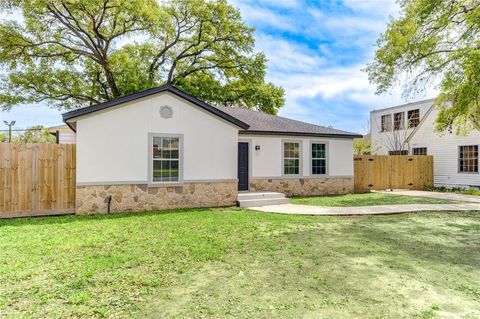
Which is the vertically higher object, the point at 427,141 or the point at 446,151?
the point at 427,141

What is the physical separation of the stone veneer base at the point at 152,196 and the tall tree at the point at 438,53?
28.4 feet

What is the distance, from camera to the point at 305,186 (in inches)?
548

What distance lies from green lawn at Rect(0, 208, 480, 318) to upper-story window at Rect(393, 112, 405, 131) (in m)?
16.6

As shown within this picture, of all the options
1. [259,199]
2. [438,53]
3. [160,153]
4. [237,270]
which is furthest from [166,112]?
[438,53]

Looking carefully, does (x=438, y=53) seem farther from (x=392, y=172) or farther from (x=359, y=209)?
(x=359, y=209)

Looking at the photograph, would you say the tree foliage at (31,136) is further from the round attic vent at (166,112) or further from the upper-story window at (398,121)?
the upper-story window at (398,121)

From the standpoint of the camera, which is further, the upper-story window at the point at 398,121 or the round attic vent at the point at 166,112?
the upper-story window at the point at 398,121

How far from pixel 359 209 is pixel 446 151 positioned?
11570mm

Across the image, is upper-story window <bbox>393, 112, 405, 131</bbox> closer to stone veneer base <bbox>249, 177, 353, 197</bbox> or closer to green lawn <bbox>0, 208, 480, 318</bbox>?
stone veneer base <bbox>249, 177, 353, 197</bbox>

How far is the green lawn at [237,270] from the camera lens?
3.35m

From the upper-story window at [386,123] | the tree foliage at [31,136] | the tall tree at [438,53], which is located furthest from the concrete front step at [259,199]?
the tree foliage at [31,136]

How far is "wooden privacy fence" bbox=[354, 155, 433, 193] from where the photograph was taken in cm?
1595

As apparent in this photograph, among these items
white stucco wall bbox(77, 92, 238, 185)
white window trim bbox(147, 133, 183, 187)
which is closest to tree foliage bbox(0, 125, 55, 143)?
white stucco wall bbox(77, 92, 238, 185)

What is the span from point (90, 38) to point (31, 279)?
65.2 ft
